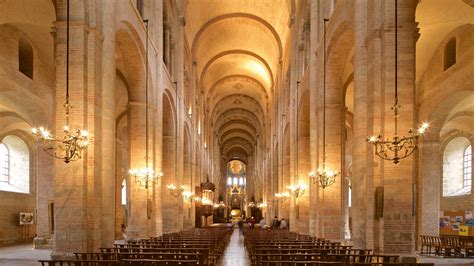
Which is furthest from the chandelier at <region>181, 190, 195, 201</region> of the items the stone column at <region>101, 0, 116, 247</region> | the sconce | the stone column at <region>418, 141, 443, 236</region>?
the stone column at <region>101, 0, 116, 247</region>

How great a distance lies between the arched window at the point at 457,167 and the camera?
24.8 metres

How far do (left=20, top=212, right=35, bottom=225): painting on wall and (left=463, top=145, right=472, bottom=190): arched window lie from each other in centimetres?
2528

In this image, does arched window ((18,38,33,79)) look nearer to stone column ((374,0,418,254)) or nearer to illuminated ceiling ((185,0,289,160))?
illuminated ceiling ((185,0,289,160))

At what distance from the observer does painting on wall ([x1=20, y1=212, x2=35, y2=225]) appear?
2591cm

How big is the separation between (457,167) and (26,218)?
2544 centimetres

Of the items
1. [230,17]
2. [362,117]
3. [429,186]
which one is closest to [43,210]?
[362,117]

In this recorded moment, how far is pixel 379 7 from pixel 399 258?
20.6ft

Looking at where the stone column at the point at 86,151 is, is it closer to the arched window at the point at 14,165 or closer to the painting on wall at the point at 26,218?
the painting on wall at the point at 26,218

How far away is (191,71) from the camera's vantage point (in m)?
34.2

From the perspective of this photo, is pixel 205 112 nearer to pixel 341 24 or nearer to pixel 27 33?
pixel 27 33

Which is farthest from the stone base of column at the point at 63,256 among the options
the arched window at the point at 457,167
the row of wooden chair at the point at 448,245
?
the arched window at the point at 457,167

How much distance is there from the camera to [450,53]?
688 inches

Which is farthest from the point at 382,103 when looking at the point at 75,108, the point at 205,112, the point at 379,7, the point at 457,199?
the point at 205,112

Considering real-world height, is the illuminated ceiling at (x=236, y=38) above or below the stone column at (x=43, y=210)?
above
